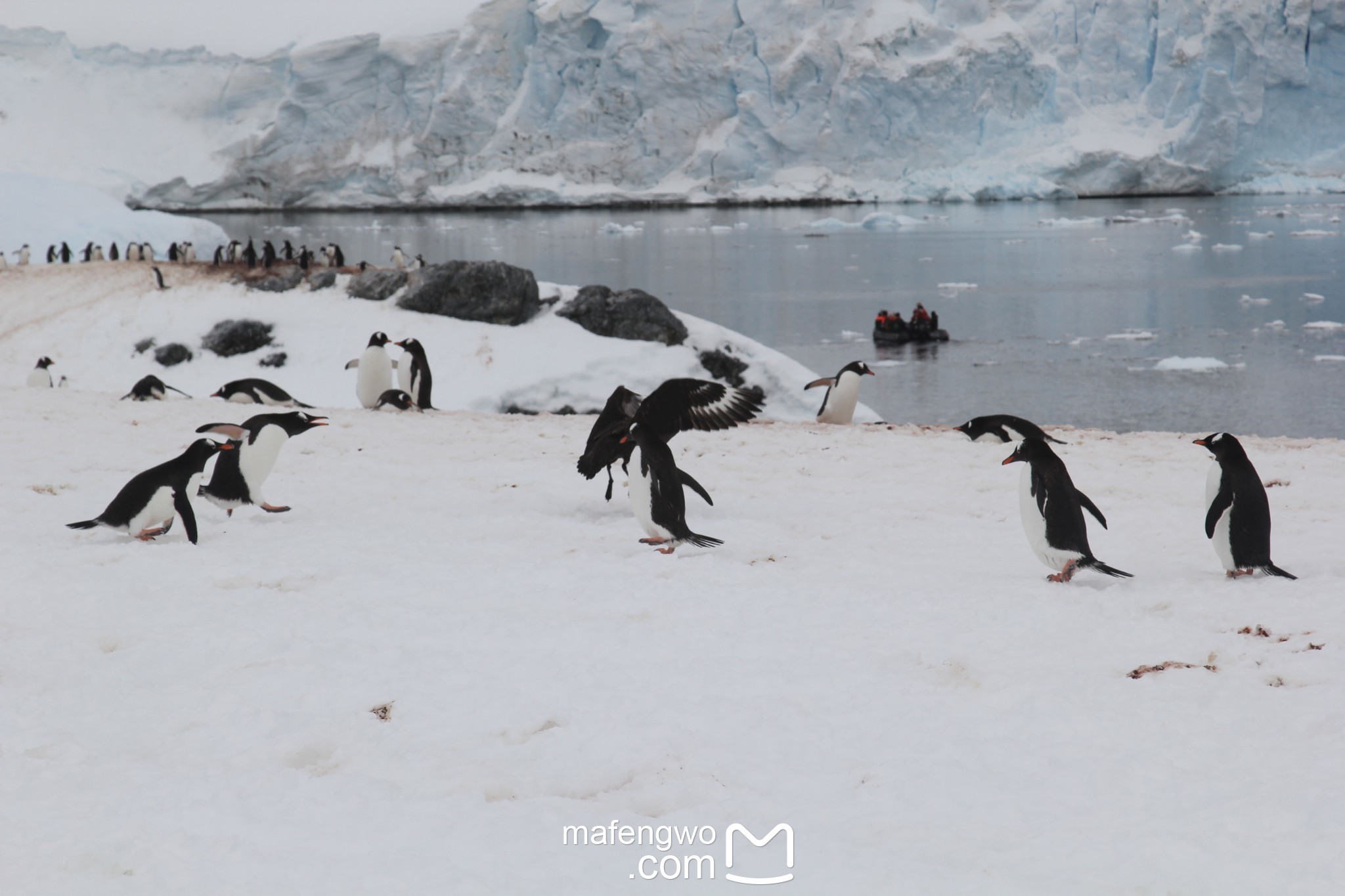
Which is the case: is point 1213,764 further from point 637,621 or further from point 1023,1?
point 1023,1

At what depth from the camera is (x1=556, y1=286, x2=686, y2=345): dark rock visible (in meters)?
16.1

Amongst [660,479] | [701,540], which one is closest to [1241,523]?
[701,540]

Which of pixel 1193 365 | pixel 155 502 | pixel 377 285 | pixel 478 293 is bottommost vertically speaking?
pixel 1193 365

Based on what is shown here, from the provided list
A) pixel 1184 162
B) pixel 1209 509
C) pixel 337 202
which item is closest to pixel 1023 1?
pixel 1184 162

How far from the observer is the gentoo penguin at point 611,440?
5641mm

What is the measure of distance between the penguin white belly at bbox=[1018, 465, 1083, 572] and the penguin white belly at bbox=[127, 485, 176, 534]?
4.03m

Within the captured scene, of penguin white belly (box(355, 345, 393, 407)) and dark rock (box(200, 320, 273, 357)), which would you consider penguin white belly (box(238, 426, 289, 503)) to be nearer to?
penguin white belly (box(355, 345, 393, 407))

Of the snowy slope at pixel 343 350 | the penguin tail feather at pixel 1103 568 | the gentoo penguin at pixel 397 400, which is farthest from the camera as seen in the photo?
the snowy slope at pixel 343 350

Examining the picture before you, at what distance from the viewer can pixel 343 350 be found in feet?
55.1

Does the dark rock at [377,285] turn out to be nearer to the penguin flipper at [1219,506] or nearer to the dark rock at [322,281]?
the dark rock at [322,281]

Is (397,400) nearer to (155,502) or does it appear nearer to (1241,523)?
(155,502)

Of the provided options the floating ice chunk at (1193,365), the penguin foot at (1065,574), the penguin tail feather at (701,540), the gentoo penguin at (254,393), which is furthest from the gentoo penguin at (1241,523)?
the floating ice chunk at (1193,365)

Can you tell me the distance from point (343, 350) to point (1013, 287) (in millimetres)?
27428

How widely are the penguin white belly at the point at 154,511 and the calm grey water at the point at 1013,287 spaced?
637 inches
